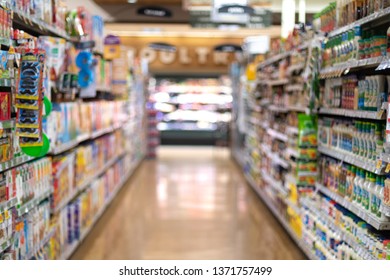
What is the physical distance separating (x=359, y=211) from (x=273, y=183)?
3690 millimetres

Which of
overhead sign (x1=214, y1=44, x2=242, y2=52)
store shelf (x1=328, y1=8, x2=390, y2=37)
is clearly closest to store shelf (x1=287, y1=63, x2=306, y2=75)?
store shelf (x1=328, y1=8, x2=390, y2=37)

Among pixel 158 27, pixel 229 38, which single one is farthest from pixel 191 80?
pixel 158 27

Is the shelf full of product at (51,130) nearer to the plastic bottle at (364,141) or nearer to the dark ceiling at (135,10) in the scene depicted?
the plastic bottle at (364,141)

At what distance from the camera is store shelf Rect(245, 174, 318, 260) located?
5648 millimetres

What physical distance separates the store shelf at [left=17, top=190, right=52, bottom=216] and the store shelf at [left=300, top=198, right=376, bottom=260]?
240 centimetres

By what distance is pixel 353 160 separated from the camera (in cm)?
441

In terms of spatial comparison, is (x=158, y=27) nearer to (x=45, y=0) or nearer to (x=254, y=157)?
(x=254, y=157)

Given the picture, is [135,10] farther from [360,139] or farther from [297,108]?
[360,139]

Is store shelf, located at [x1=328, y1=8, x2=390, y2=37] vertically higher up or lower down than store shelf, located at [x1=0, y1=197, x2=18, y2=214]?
higher up

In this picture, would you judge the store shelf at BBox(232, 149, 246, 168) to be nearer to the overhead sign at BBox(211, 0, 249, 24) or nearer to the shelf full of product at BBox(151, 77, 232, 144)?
the shelf full of product at BBox(151, 77, 232, 144)

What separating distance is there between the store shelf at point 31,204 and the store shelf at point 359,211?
240 centimetres

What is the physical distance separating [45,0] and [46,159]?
4.20 feet

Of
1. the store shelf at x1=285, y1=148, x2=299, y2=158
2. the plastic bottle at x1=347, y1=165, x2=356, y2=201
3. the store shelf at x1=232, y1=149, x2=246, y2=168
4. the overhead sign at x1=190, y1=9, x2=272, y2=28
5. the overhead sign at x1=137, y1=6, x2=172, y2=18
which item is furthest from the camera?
the store shelf at x1=232, y1=149, x2=246, y2=168

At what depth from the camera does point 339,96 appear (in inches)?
196
